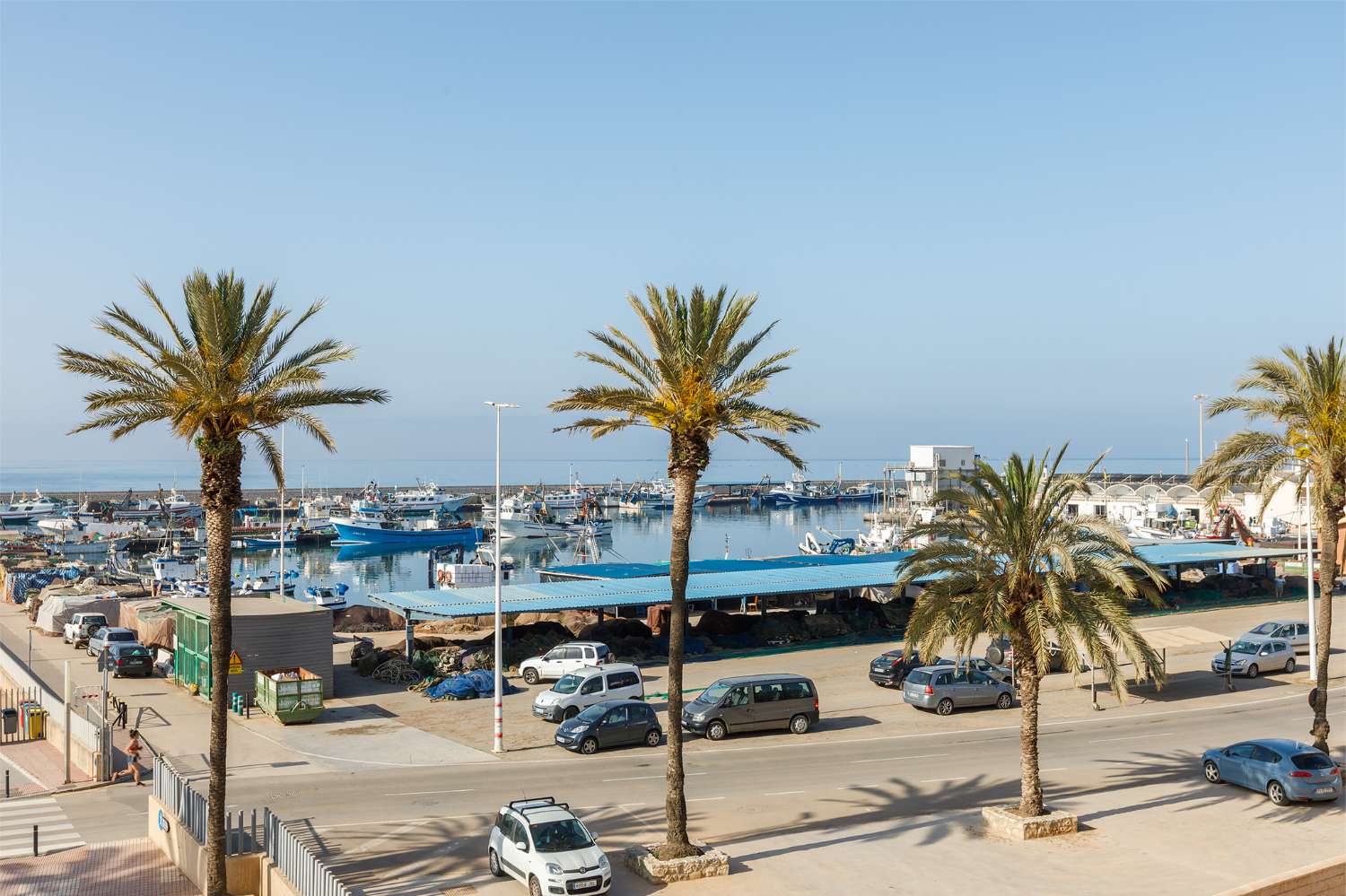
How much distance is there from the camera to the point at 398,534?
15362 centimetres

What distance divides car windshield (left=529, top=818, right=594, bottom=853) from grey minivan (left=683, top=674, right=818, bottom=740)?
14.4 metres

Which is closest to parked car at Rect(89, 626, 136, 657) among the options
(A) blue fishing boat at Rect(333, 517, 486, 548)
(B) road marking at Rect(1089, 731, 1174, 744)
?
(B) road marking at Rect(1089, 731, 1174, 744)

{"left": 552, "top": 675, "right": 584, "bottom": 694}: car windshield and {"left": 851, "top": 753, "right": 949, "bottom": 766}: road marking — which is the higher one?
{"left": 552, "top": 675, "right": 584, "bottom": 694}: car windshield

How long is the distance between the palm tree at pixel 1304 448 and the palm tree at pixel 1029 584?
24.5 ft

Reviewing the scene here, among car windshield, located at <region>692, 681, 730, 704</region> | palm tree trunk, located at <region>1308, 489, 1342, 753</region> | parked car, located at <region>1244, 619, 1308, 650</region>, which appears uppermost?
palm tree trunk, located at <region>1308, 489, 1342, 753</region>

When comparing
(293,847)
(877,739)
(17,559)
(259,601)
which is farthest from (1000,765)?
(17,559)

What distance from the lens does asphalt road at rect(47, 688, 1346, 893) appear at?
24.1 meters

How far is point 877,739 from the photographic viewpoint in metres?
35.4

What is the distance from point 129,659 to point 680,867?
32327 millimetres

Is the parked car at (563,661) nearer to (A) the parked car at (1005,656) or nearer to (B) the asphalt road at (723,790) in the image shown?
(B) the asphalt road at (723,790)

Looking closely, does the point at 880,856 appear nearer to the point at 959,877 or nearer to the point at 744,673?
the point at 959,877

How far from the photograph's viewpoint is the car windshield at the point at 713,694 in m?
35.6

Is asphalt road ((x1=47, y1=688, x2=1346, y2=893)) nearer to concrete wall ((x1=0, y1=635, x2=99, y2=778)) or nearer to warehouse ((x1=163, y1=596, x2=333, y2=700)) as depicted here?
concrete wall ((x1=0, y1=635, x2=99, y2=778))

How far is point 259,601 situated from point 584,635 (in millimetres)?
14626
